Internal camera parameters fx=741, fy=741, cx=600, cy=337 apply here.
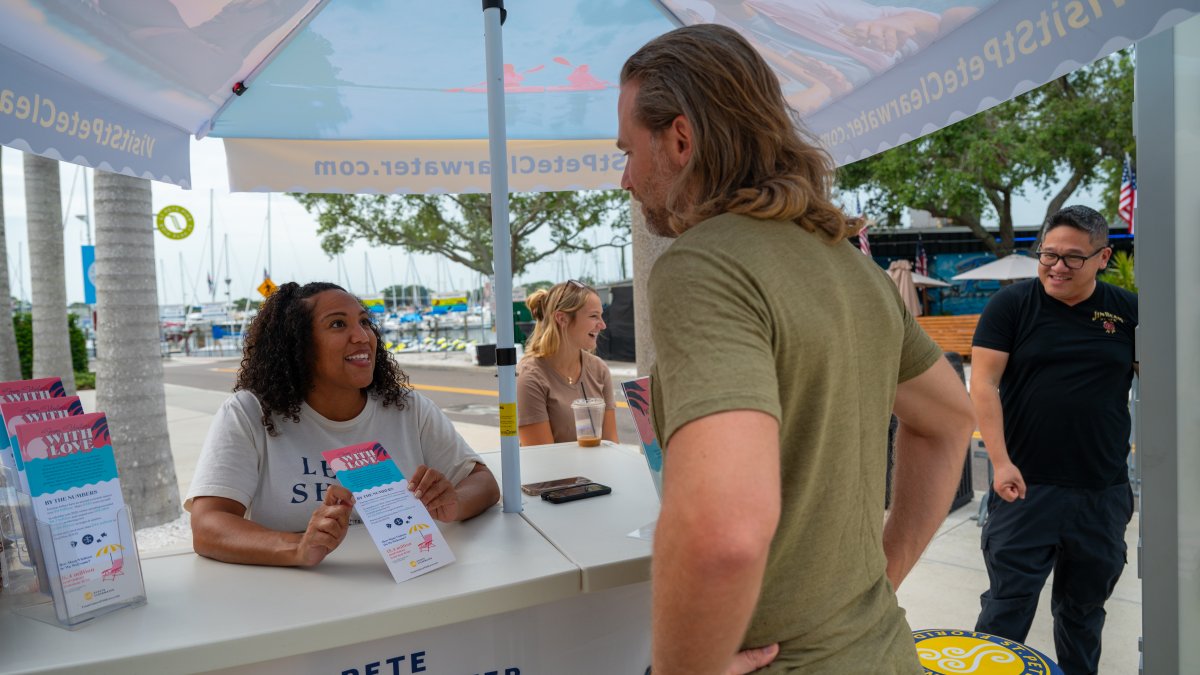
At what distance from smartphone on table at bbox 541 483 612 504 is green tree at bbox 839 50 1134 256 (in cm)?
1498

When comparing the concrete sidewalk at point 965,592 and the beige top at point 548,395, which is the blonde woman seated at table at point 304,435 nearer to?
the concrete sidewalk at point 965,592

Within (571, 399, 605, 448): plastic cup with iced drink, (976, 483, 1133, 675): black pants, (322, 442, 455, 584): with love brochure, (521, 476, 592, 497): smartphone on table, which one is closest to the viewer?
(322, 442, 455, 584): with love brochure

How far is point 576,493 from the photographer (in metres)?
Answer: 2.28

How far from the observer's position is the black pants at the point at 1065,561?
2.78 m

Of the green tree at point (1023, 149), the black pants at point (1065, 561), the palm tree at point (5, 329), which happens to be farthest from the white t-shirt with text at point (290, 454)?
the green tree at point (1023, 149)

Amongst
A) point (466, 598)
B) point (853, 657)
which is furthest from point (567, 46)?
point (853, 657)

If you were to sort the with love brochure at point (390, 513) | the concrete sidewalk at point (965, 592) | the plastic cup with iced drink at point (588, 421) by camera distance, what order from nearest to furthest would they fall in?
the with love brochure at point (390, 513)
the plastic cup with iced drink at point (588, 421)
the concrete sidewalk at point (965, 592)

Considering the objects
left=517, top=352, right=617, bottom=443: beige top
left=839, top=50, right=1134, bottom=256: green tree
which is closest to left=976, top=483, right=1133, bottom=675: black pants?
left=517, top=352, right=617, bottom=443: beige top

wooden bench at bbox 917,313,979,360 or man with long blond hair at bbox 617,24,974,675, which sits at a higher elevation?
man with long blond hair at bbox 617,24,974,675

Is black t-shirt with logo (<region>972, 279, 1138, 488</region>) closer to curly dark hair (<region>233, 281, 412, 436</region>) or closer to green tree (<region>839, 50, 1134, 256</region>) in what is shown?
curly dark hair (<region>233, 281, 412, 436</region>)

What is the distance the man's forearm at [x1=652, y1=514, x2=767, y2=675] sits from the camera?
2.73 feet

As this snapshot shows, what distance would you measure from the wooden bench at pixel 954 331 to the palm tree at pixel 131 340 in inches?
593

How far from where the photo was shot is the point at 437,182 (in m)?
3.57

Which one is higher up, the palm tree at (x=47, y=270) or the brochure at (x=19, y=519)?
the palm tree at (x=47, y=270)
